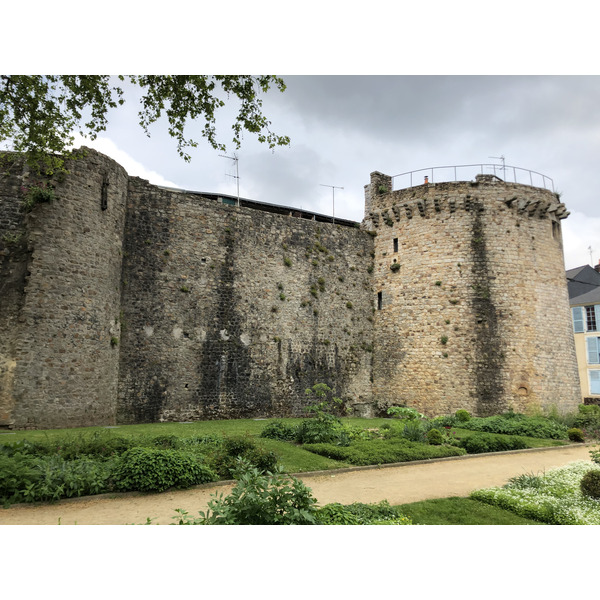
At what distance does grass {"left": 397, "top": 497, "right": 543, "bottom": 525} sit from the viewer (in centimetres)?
649

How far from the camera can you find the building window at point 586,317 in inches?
1249

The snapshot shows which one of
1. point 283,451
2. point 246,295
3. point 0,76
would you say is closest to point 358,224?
point 246,295

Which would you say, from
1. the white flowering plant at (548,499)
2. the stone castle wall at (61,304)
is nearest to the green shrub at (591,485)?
the white flowering plant at (548,499)

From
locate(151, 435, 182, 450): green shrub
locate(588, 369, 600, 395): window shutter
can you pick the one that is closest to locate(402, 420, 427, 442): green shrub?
locate(151, 435, 182, 450): green shrub

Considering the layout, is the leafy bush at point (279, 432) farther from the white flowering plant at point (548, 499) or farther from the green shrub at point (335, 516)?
the green shrub at point (335, 516)

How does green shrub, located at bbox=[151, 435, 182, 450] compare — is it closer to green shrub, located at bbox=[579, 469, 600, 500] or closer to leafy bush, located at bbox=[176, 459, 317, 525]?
leafy bush, located at bbox=[176, 459, 317, 525]

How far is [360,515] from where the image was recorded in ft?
20.1

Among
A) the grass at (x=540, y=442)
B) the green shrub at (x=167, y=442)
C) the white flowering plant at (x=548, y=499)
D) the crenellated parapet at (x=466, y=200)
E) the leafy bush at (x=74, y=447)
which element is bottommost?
the grass at (x=540, y=442)

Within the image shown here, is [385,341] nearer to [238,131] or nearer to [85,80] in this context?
[238,131]

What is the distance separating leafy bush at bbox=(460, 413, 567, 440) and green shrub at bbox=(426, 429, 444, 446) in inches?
169

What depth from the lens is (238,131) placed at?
10.1 meters

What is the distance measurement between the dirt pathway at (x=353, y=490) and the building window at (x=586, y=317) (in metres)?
23.3

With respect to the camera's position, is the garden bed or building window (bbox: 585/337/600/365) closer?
the garden bed

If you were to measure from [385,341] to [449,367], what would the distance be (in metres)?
3.25
